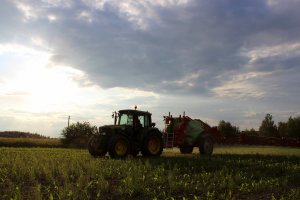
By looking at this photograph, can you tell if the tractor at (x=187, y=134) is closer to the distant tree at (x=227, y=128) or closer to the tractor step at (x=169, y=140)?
the tractor step at (x=169, y=140)

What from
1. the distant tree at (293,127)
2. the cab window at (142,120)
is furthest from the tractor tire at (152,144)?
the distant tree at (293,127)

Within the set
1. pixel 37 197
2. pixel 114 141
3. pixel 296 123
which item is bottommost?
pixel 37 197

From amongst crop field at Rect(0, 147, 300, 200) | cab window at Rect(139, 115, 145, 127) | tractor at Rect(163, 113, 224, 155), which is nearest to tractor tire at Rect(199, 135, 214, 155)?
tractor at Rect(163, 113, 224, 155)

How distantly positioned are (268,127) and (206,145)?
40227mm

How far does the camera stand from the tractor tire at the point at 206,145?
22859 millimetres

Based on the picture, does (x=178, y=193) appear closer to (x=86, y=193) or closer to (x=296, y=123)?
(x=86, y=193)

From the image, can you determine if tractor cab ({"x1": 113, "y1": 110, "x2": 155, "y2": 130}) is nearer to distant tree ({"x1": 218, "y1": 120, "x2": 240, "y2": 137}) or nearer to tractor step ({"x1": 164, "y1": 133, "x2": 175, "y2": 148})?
tractor step ({"x1": 164, "y1": 133, "x2": 175, "y2": 148})

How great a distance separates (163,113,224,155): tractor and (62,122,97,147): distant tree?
19787 millimetres

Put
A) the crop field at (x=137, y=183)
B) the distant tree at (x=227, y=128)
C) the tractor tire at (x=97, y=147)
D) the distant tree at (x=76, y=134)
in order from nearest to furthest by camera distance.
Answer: the crop field at (x=137, y=183)
the tractor tire at (x=97, y=147)
the distant tree at (x=76, y=134)
the distant tree at (x=227, y=128)

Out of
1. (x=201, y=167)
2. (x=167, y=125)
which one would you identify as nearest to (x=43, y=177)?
(x=201, y=167)

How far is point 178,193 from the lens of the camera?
389 inches

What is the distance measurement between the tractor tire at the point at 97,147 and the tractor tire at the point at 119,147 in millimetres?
877

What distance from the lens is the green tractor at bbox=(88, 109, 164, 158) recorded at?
60.2ft

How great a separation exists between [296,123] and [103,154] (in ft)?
148
